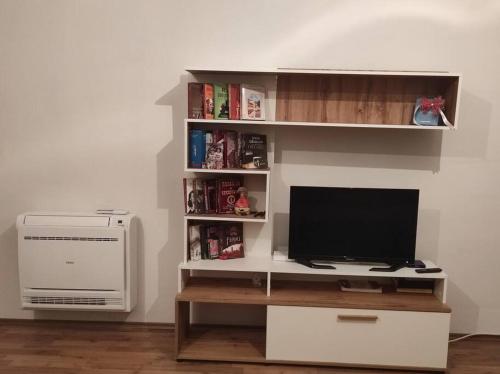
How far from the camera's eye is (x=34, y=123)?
109 inches

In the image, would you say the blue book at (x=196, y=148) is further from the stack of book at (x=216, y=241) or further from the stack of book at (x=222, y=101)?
the stack of book at (x=216, y=241)

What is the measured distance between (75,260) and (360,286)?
177cm

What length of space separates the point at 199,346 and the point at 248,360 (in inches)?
12.9

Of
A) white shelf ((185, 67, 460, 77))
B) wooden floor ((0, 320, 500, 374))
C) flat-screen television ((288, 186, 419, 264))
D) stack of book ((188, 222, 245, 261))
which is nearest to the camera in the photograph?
white shelf ((185, 67, 460, 77))

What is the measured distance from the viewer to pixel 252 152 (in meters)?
2.56

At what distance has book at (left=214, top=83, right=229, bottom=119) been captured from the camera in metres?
2.49

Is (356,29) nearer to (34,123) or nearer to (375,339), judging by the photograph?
(375,339)

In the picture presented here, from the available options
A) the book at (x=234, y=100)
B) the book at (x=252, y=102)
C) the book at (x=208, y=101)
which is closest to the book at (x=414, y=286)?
the book at (x=252, y=102)

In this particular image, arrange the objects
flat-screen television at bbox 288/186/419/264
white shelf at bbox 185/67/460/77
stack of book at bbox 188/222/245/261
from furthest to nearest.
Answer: stack of book at bbox 188/222/245/261 → flat-screen television at bbox 288/186/419/264 → white shelf at bbox 185/67/460/77

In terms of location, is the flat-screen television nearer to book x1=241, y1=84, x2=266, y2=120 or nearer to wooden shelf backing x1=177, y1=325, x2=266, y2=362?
book x1=241, y1=84, x2=266, y2=120

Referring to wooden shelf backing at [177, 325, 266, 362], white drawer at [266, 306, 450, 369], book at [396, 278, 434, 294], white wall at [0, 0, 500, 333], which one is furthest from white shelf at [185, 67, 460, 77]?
wooden shelf backing at [177, 325, 266, 362]

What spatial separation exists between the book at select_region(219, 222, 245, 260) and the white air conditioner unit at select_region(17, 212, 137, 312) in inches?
23.4

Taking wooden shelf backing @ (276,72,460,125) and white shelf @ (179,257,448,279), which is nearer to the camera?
white shelf @ (179,257,448,279)

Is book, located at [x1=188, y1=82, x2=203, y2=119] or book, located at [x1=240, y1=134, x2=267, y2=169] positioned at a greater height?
book, located at [x1=188, y1=82, x2=203, y2=119]
